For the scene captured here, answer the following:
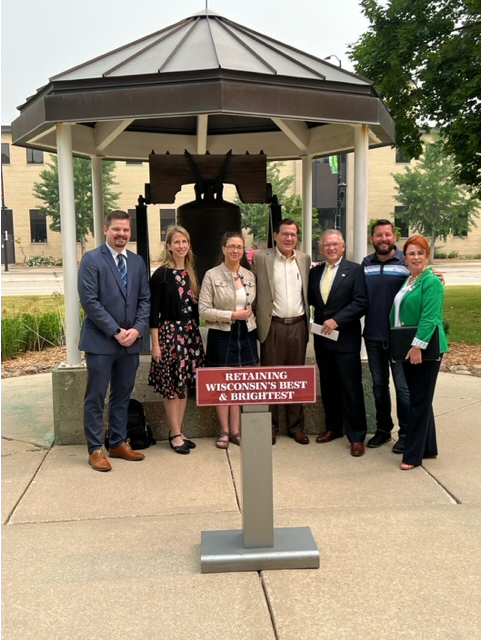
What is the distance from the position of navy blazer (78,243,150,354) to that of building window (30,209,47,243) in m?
43.2

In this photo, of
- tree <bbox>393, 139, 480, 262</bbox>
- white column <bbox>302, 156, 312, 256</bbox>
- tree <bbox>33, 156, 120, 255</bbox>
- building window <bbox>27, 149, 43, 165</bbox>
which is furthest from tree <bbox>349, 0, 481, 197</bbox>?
building window <bbox>27, 149, 43, 165</bbox>

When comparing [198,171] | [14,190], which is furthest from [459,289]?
[14,190]

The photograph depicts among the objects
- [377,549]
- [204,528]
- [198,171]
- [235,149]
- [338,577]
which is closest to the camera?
[338,577]

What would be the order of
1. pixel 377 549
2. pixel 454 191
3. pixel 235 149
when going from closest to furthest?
pixel 377 549, pixel 235 149, pixel 454 191

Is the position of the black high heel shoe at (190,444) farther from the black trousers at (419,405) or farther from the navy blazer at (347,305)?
the black trousers at (419,405)

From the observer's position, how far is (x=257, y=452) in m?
3.35

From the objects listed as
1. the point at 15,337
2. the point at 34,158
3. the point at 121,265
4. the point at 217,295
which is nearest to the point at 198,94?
the point at 121,265

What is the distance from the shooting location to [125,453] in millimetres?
5000

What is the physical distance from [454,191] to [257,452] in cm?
4215

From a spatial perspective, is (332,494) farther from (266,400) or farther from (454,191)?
(454,191)

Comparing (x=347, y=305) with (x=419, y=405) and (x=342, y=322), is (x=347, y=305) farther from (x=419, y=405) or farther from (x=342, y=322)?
(x=419, y=405)

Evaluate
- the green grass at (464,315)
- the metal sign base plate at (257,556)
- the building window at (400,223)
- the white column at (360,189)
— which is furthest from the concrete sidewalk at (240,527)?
the building window at (400,223)

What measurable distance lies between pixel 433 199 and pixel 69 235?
4025cm

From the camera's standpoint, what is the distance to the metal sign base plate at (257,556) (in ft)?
10.7
